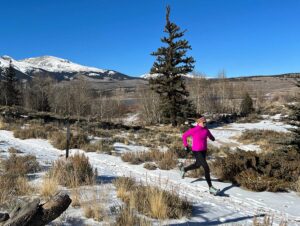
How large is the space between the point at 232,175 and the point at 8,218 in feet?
22.3

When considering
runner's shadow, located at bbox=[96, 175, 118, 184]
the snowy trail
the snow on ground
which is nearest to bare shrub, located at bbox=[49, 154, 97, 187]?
runner's shadow, located at bbox=[96, 175, 118, 184]

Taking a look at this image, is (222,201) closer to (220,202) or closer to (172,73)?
(220,202)

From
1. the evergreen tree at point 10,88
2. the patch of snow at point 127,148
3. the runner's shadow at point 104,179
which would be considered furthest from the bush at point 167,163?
the evergreen tree at point 10,88

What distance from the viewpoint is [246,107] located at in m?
51.9

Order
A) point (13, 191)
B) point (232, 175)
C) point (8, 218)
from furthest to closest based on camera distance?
point (232, 175) < point (13, 191) < point (8, 218)

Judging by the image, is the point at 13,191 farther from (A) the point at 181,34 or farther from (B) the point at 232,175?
(A) the point at 181,34

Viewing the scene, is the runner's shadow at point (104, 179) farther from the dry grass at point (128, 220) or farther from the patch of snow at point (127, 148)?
the patch of snow at point (127, 148)

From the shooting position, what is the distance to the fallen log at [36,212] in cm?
339

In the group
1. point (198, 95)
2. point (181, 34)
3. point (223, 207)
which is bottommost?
point (223, 207)

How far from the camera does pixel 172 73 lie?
31719 millimetres

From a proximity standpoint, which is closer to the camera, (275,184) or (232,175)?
(275,184)

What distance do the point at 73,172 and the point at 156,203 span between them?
287 cm

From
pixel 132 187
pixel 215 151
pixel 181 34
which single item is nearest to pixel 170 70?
pixel 181 34

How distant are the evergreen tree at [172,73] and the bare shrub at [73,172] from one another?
23729 mm
